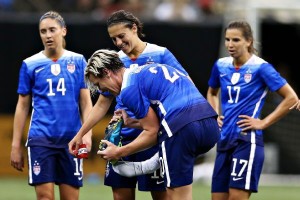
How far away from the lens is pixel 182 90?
7.73m

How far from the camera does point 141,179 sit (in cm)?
896

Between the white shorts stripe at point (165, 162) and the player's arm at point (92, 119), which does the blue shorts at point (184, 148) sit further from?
the player's arm at point (92, 119)

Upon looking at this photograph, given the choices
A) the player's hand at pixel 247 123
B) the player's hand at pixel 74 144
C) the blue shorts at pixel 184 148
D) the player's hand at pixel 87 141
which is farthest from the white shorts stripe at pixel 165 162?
the player's hand at pixel 247 123

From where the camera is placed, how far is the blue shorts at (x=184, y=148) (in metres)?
7.64

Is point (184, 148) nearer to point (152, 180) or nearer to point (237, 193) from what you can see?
point (152, 180)

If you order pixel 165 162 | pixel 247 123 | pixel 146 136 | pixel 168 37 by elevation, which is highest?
pixel 168 37

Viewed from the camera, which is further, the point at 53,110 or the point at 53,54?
the point at 53,54

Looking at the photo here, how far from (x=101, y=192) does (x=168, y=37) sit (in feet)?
13.6

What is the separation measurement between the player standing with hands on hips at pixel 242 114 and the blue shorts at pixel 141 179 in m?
0.85

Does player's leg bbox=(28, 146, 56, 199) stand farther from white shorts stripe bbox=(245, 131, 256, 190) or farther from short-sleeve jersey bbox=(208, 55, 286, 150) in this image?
white shorts stripe bbox=(245, 131, 256, 190)

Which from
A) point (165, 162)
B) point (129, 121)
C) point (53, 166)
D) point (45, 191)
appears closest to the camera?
point (165, 162)

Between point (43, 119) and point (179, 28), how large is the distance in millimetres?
8385

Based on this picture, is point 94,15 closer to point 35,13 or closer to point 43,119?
point 35,13

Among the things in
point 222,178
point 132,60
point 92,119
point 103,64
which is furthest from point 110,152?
point 222,178
